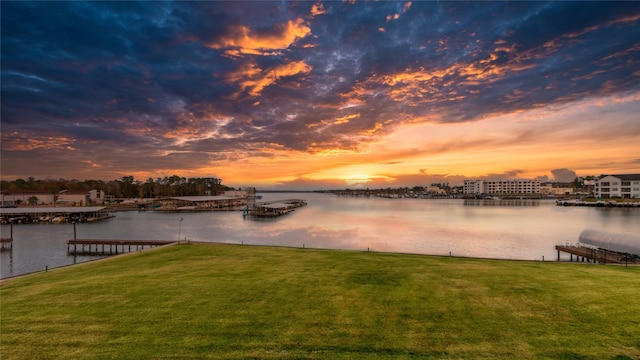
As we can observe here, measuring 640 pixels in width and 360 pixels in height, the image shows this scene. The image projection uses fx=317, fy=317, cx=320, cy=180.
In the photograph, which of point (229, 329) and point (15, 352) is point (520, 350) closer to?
point (229, 329)

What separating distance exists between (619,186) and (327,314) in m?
169

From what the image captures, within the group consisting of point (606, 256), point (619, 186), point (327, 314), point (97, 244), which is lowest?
point (97, 244)

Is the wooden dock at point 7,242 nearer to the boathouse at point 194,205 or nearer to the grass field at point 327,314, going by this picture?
the grass field at point 327,314

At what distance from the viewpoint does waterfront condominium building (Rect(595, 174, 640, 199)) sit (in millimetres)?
124031

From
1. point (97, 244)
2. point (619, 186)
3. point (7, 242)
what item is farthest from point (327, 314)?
point (619, 186)

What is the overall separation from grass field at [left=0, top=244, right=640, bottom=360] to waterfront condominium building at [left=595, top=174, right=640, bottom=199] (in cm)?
15451

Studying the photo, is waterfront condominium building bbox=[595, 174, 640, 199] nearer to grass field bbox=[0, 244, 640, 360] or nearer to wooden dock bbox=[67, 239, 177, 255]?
grass field bbox=[0, 244, 640, 360]

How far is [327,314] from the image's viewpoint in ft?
31.6

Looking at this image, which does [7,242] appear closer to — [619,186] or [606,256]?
[606,256]

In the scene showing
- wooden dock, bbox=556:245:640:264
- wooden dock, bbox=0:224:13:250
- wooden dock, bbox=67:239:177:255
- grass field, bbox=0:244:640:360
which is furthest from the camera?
wooden dock, bbox=0:224:13:250

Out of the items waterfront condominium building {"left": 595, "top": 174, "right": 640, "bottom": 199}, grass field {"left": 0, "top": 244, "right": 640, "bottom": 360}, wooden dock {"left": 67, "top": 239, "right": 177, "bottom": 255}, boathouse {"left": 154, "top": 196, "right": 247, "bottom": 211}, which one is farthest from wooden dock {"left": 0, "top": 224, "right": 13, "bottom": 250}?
waterfront condominium building {"left": 595, "top": 174, "right": 640, "bottom": 199}

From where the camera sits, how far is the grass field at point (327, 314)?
7676 millimetres

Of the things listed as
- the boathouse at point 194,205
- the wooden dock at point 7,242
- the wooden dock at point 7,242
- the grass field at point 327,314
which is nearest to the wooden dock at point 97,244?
the wooden dock at point 7,242

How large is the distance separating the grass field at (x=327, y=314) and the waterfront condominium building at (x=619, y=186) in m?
155
